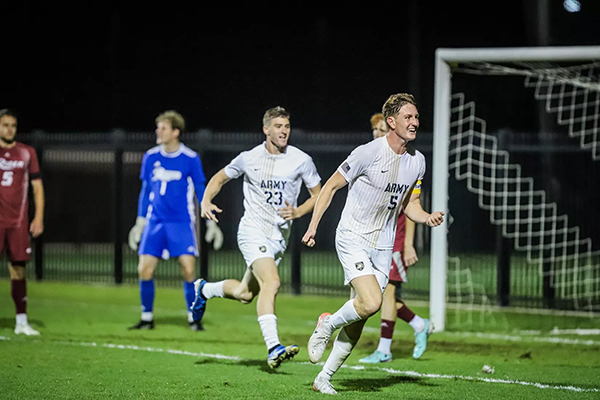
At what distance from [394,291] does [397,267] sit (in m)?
0.25

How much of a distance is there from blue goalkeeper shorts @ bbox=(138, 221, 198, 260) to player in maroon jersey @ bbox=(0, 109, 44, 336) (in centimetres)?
125

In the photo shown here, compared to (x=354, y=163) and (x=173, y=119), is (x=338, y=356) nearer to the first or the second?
(x=354, y=163)

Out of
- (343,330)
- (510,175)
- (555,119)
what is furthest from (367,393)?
(555,119)

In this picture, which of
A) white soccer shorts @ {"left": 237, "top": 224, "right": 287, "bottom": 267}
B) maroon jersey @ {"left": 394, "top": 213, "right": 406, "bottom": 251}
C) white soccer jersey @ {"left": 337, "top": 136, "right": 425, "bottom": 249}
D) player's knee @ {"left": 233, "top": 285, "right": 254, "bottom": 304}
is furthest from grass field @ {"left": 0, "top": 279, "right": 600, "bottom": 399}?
white soccer jersey @ {"left": 337, "top": 136, "right": 425, "bottom": 249}

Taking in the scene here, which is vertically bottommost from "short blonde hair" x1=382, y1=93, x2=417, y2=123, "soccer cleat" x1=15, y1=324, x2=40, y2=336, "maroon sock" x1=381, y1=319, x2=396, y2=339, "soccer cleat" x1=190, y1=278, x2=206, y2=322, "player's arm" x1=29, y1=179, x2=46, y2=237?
"soccer cleat" x1=15, y1=324, x2=40, y2=336

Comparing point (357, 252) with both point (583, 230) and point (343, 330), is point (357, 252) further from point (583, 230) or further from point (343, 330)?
point (583, 230)

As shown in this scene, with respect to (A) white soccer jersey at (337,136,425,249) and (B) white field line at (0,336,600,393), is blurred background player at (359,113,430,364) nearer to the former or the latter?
(B) white field line at (0,336,600,393)

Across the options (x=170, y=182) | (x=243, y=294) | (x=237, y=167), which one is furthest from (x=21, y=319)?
(x=237, y=167)

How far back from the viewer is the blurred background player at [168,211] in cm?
1059

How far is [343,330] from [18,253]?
4.62m

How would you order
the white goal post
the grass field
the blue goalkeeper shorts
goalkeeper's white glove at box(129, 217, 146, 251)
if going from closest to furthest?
the grass field → the white goal post → the blue goalkeeper shorts → goalkeeper's white glove at box(129, 217, 146, 251)

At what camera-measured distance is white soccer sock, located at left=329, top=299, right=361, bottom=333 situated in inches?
262

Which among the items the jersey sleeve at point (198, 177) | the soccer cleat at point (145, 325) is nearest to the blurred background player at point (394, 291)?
the jersey sleeve at point (198, 177)

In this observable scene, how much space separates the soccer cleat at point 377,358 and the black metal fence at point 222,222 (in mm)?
5172
